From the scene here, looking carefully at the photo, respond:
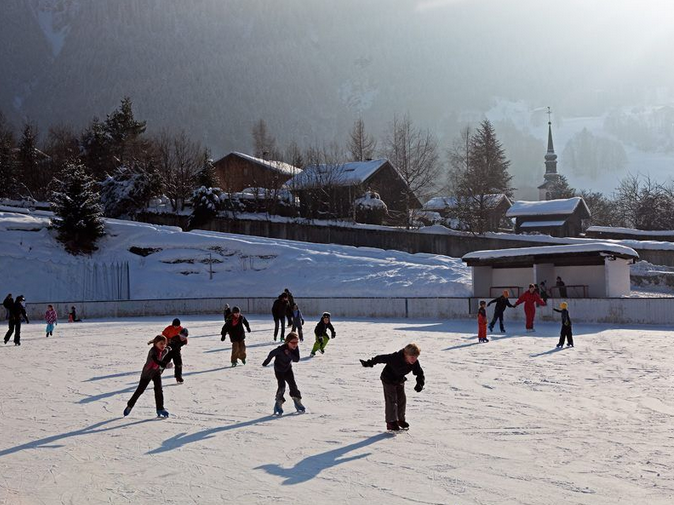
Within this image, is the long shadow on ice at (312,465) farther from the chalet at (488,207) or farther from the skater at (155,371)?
the chalet at (488,207)

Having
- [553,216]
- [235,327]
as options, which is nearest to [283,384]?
[235,327]

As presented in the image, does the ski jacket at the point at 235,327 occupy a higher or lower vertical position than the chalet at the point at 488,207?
lower

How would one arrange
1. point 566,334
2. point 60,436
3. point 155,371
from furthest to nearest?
1. point 566,334
2. point 155,371
3. point 60,436

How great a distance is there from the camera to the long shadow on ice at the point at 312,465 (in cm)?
852

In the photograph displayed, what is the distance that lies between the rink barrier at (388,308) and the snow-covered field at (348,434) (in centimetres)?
840

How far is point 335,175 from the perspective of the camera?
62156 millimetres

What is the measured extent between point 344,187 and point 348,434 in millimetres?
51314

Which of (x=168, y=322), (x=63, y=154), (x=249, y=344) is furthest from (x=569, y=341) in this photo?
(x=63, y=154)

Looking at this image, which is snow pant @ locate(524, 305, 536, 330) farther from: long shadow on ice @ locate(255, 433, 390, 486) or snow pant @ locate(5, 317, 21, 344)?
long shadow on ice @ locate(255, 433, 390, 486)

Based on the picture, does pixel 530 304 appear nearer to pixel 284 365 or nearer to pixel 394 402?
pixel 284 365

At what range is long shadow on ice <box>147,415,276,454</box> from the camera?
10086 millimetres

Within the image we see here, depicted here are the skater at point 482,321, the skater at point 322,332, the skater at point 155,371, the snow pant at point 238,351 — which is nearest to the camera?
the skater at point 155,371

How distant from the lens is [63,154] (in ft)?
263

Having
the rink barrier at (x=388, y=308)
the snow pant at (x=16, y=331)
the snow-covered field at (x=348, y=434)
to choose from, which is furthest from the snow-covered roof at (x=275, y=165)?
the snow-covered field at (x=348, y=434)
